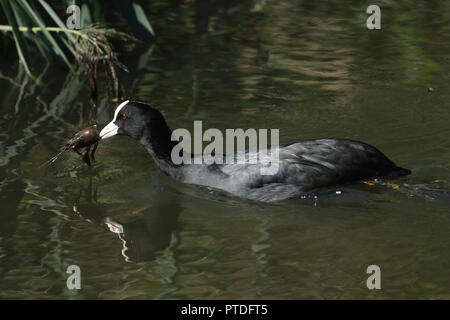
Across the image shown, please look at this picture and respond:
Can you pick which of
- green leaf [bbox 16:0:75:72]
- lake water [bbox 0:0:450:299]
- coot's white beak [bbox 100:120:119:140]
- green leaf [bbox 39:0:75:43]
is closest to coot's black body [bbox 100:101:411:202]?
coot's white beak [bbox 100:120:119:140]

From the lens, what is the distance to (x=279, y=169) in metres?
6.25

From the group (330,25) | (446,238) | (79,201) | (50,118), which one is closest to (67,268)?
(79,201)

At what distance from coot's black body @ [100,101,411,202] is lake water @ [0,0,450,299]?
0.11m

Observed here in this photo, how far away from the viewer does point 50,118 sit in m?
8.29

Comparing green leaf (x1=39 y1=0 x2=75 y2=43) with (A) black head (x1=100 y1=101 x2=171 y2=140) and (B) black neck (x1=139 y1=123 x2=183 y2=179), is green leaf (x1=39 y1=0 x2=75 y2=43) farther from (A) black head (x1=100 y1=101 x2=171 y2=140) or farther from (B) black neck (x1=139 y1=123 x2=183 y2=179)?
(B) black neck (x1=139 y1=123 x2=183 y2=179)

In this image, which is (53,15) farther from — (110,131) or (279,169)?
(279,169)

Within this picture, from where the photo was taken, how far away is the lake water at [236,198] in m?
5.10

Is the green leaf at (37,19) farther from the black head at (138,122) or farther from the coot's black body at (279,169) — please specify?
the coot's black body at (279,169)

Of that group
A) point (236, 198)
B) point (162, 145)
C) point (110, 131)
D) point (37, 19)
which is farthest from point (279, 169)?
point (37, 19)

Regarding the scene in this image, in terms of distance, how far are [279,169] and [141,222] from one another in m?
1.11

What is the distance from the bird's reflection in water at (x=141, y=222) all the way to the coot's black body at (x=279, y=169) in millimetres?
324

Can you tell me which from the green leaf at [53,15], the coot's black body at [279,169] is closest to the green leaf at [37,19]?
the green leaf at [53,15]

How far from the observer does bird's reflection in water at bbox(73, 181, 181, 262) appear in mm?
5637

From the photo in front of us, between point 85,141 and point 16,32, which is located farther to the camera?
point 16,32
